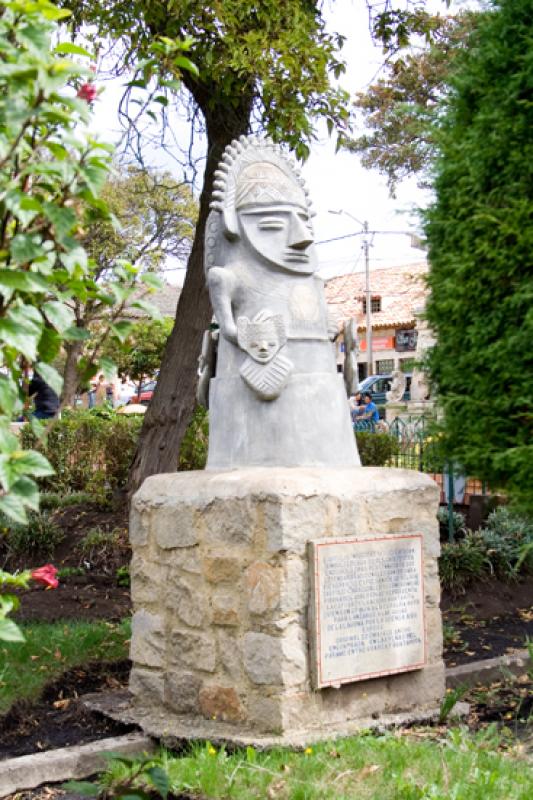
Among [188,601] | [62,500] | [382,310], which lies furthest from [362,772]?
[382,310]

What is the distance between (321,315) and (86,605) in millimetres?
3491

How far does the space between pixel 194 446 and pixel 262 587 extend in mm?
6834

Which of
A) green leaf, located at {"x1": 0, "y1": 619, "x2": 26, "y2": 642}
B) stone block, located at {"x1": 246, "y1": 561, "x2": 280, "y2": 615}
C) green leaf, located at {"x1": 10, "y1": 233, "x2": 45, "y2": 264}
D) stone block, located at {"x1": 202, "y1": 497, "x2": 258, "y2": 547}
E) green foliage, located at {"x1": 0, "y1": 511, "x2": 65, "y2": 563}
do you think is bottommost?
green foliage, located at {"x1": 0, "y1": 511, "x2": 65, "y2": 563}

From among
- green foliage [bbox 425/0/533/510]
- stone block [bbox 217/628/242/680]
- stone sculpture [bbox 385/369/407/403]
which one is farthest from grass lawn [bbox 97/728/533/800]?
stone sculpture [bbox 385/369/407/403]

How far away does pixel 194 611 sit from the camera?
5.04m

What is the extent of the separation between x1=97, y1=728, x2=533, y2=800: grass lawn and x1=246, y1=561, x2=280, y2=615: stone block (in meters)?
0.67

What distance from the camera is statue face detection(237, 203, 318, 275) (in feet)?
18.2

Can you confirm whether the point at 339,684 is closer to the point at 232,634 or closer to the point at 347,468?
the point at 232,634

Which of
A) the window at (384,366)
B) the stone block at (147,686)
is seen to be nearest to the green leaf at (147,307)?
the stone block at (147,686)

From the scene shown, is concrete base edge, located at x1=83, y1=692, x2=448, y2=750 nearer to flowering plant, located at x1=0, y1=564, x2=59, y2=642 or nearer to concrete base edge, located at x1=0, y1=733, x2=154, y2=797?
concrete base edge, located at x1=0, y1=733, x2=154, y2=797

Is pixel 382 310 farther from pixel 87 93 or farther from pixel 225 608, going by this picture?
pixel 87 93

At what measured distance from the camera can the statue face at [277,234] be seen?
219 inches

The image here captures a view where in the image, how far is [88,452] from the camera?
41.4ft

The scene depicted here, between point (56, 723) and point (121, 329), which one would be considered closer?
point (121, 329)
